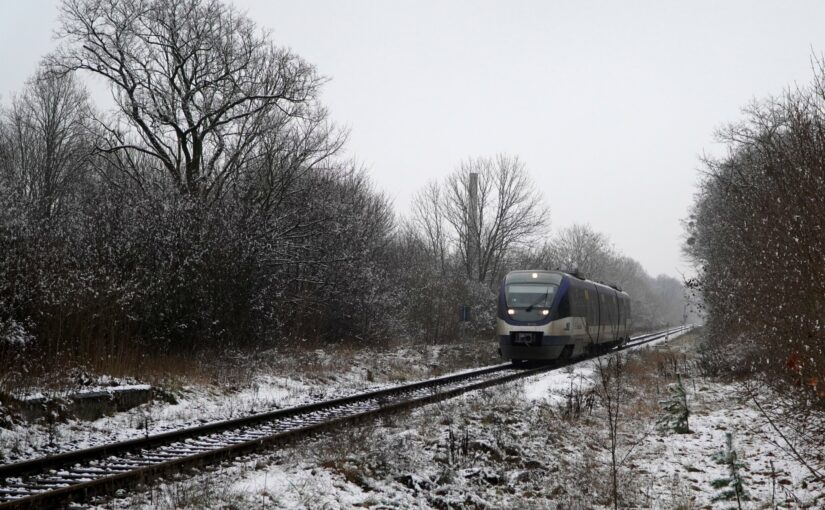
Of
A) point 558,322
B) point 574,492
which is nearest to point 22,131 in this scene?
Answer: point 558,322

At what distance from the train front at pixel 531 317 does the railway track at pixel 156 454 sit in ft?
27.4

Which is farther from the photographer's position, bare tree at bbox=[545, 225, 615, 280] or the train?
bare tree at bbox=[545, 225, 615, 280]

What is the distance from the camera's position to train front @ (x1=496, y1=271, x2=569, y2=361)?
1930 centimetres

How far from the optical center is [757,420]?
11.2m

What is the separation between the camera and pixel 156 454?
24.2ft

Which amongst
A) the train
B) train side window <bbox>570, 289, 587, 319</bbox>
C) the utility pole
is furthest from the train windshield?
the utility pole

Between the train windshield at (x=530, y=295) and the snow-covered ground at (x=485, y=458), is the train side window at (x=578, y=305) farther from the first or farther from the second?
the snow-covered ground at (x=485, y=458)

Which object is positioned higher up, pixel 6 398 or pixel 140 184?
pixel 140 184

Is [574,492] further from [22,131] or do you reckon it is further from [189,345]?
[22,131]

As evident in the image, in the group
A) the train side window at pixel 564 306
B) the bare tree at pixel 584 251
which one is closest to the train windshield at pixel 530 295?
the train side window at pixel 564 306

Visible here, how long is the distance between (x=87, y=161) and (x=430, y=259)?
22480mm

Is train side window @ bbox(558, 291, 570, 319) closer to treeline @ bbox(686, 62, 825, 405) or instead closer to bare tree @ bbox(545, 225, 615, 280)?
treeline @ bbox(686, 62, 825, 405)

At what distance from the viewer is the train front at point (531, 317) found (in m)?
19.3

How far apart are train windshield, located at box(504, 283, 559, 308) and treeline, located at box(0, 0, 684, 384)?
5.61 meters
